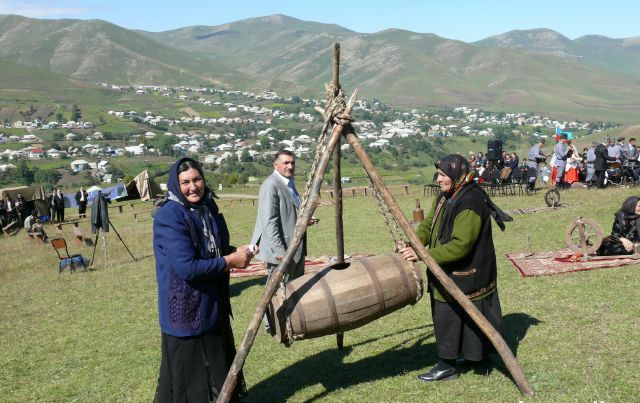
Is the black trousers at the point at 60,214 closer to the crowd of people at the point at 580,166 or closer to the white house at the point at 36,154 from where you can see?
the crowd of people at the point at 580,166

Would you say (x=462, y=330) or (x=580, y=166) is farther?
(x=580, y=166)

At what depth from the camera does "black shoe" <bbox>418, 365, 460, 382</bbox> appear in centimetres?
589

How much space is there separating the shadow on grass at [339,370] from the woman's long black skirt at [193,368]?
1218mm

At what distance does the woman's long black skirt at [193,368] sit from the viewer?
15.9 feet

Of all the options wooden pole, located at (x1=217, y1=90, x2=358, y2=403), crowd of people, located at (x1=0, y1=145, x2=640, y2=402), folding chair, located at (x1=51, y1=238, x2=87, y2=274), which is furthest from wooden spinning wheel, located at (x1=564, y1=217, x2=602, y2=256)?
folding chair, located at (x1=51, y1=238, x2=87, y2=274)

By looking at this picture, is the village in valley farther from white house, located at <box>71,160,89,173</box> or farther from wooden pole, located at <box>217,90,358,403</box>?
wooden pole, located at <box>217,90,358,403</box>

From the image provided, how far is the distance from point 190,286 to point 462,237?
2565mm

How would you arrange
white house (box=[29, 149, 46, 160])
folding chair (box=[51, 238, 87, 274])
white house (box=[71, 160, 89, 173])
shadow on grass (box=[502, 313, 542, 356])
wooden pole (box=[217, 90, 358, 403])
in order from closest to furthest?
wooden pole (box=[217, 90, 358, 403]), shadow on grass (box=[502, 313, 542, 356]), folding chair (box=[51, 238, 87, 274]), white house (box=[71, 160, 89, 173]), white house (box=[29, 149, 46, 160])

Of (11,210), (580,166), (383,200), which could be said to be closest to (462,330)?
(383,200)

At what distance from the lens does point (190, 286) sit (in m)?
4.77

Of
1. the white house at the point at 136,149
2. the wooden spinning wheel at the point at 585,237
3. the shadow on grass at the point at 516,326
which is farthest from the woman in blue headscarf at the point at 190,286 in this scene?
the white house at the point at 136,149

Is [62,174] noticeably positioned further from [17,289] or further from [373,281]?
[373,281]

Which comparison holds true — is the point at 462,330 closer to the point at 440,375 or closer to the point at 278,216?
the point at 440,375

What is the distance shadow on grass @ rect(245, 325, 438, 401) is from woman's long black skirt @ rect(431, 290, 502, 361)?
0.70 metres
